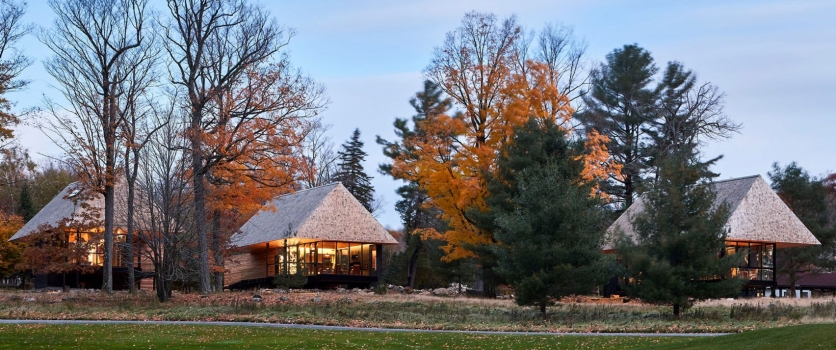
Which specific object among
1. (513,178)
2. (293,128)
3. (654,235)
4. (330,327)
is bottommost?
(330,327)

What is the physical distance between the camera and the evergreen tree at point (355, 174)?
68188 mm

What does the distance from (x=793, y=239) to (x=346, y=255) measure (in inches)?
815

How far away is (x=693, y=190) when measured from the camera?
2672cm

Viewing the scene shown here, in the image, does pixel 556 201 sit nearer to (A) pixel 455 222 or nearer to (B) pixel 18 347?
(A) pixel 455 222

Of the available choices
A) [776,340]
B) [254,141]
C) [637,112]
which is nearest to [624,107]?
[637,112]

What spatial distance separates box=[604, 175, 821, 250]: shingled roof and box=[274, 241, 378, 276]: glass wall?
13.2 meters

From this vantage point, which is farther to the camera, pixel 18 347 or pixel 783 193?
pixel 783 193

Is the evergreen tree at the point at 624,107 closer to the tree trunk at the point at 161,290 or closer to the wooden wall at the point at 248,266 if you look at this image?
the wooden wall at the point at 248,266

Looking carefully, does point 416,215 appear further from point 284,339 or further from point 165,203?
point 284,339

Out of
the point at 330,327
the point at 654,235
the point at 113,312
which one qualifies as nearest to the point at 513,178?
the point at 654,235

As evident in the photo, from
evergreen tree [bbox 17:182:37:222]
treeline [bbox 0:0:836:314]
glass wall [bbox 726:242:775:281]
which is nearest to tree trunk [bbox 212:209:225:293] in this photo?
treeline [bbox 0:0:836:314]

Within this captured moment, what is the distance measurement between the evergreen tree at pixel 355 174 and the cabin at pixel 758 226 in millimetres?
31966

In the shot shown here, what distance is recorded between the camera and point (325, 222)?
43375 mm

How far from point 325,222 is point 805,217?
24.4 metres
